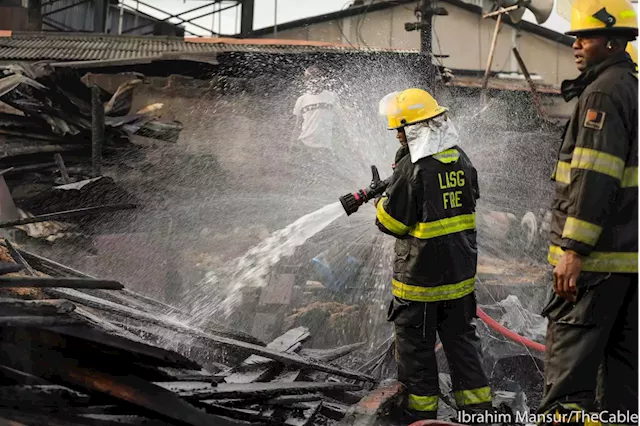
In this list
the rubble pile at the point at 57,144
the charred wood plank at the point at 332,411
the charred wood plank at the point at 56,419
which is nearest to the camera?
the charred wood plank at the point at 56,419

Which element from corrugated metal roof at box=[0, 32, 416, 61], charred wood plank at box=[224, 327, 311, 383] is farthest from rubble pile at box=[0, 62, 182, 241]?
charred wood plank at box=[224, 327, 311, 383]

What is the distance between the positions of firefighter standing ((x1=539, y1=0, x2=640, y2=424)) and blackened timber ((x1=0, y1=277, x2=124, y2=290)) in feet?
7.04

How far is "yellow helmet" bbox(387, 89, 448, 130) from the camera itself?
4.16 m

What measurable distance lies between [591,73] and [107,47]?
9.22 m

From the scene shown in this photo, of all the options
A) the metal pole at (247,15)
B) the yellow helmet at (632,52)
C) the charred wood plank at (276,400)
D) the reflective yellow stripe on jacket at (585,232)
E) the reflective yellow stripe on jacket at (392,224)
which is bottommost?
the charred wood plank at (276,400)

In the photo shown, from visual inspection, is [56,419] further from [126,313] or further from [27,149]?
[27,149]

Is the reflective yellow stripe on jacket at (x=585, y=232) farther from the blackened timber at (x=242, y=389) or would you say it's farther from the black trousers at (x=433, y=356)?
the blackened timber at (x=242, y=389)

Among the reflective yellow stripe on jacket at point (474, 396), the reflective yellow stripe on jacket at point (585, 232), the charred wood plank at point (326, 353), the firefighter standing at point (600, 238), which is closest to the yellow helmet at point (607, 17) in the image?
the firefighter standing at point (600, 238)

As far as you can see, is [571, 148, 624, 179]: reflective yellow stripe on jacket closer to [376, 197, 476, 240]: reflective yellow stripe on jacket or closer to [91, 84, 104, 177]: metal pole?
[376, 197, 476, 240]: reflective yellow stripe on jacket

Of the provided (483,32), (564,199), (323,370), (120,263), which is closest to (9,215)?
(120,263)

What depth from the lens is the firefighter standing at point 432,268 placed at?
13.1 ft

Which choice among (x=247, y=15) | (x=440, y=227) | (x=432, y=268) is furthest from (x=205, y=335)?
(x=247, y=15)

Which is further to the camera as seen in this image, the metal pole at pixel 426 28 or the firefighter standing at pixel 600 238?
the metal pole at pixel 426 28

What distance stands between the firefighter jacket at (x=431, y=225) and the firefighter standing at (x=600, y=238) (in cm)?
94
